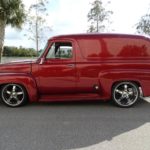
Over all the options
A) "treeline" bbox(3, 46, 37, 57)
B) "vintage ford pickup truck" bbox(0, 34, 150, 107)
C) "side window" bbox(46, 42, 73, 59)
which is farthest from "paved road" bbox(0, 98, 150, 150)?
"treeline" bbox(3, 46, 37, 57)

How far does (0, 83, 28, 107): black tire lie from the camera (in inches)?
316

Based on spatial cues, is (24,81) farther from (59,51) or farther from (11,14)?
(11,14)

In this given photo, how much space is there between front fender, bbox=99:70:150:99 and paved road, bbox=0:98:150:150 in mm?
528

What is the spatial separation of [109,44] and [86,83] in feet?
3.92

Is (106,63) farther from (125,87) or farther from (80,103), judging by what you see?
(80,103)

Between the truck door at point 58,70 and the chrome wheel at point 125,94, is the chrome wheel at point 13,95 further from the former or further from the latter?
the chrome wheel at point 125,94

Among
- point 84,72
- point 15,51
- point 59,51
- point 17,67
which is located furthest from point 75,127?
point 15,51

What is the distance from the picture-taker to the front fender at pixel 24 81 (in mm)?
7883

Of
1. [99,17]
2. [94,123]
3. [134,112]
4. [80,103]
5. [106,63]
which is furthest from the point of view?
[99,17]

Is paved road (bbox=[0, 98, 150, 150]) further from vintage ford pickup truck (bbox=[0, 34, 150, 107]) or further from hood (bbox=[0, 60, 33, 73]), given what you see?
hood (bbox=[0, 60, 33, 73])

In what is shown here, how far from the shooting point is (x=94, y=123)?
→ 6.40 metres

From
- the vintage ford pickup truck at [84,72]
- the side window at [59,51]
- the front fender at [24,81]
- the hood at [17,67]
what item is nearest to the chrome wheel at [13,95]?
the vintage ford pickup truck at [84,72]

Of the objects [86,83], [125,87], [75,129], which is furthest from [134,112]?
[75,129]

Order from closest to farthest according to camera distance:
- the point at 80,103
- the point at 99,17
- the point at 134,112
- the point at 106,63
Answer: the point at 134,112, the point at 106,63, the point at 80,103, the point at 99,17
